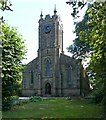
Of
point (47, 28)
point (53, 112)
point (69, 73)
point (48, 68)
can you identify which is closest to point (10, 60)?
point (53, 112)

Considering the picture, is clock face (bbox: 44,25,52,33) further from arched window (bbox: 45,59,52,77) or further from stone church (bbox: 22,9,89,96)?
arched window (bbox: 45,59,52,77)

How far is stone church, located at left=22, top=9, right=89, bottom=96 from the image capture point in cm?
5069

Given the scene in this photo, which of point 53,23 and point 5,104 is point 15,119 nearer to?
point 5,104

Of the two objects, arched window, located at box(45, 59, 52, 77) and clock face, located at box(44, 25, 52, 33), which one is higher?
clock face, located at box(44, 25, 52, 33)

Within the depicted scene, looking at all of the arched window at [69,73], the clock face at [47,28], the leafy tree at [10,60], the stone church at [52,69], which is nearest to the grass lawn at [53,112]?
the leafy tree at [10,60]

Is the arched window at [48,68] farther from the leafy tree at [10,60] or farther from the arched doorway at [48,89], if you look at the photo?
the leafy tree at [10,60]

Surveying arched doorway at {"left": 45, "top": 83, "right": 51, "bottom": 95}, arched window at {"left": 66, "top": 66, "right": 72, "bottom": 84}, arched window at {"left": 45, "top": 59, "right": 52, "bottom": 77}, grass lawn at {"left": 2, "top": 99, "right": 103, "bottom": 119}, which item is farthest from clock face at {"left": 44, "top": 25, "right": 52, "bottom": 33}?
grass lawn at {"left": 2, "top": 99, "right": 103, "bottom": 119}

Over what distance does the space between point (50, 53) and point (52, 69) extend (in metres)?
3.49

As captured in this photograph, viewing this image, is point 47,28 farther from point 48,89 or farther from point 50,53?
point 48,89

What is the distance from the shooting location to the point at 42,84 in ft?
173

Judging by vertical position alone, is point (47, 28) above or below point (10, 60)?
above

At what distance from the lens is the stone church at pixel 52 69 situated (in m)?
50.7

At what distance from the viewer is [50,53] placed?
53.1 meters

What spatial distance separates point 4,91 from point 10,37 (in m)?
4.18
